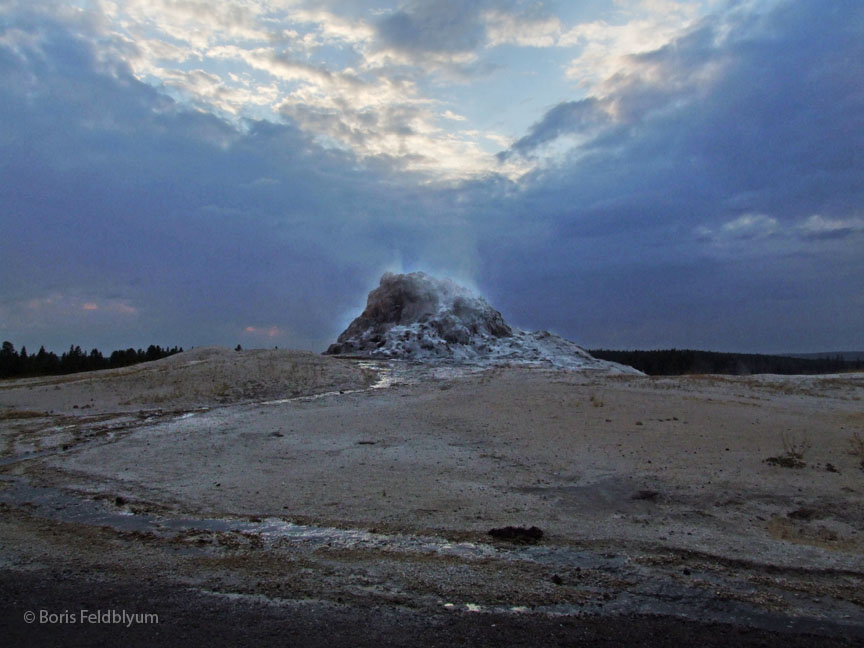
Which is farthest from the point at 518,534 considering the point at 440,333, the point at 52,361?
the point at 52,361

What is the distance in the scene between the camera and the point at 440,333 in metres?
55.7

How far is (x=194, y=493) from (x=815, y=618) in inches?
371

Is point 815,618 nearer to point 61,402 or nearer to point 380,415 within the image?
point 380,415

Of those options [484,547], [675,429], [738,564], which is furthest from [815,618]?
[675,429]

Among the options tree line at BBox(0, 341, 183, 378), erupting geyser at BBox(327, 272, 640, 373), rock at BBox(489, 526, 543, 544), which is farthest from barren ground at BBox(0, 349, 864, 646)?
tree line at BBox(0, 341, 183, 378)

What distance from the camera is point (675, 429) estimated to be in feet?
51.6

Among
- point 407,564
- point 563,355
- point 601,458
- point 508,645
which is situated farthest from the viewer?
point 563,355

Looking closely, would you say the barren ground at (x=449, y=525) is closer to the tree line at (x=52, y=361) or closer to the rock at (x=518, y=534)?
the rock at (x=518, y=534)

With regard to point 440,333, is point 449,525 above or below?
below

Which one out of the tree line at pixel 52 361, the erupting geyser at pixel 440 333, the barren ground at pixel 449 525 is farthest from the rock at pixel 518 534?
the tree line at pixel 52 361

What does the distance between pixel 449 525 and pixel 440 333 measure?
4729 cm

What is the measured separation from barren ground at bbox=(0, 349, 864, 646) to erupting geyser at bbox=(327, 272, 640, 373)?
93.2 feet

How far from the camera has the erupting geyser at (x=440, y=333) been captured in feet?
163

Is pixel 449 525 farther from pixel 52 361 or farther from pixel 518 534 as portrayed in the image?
pixel 52 361
